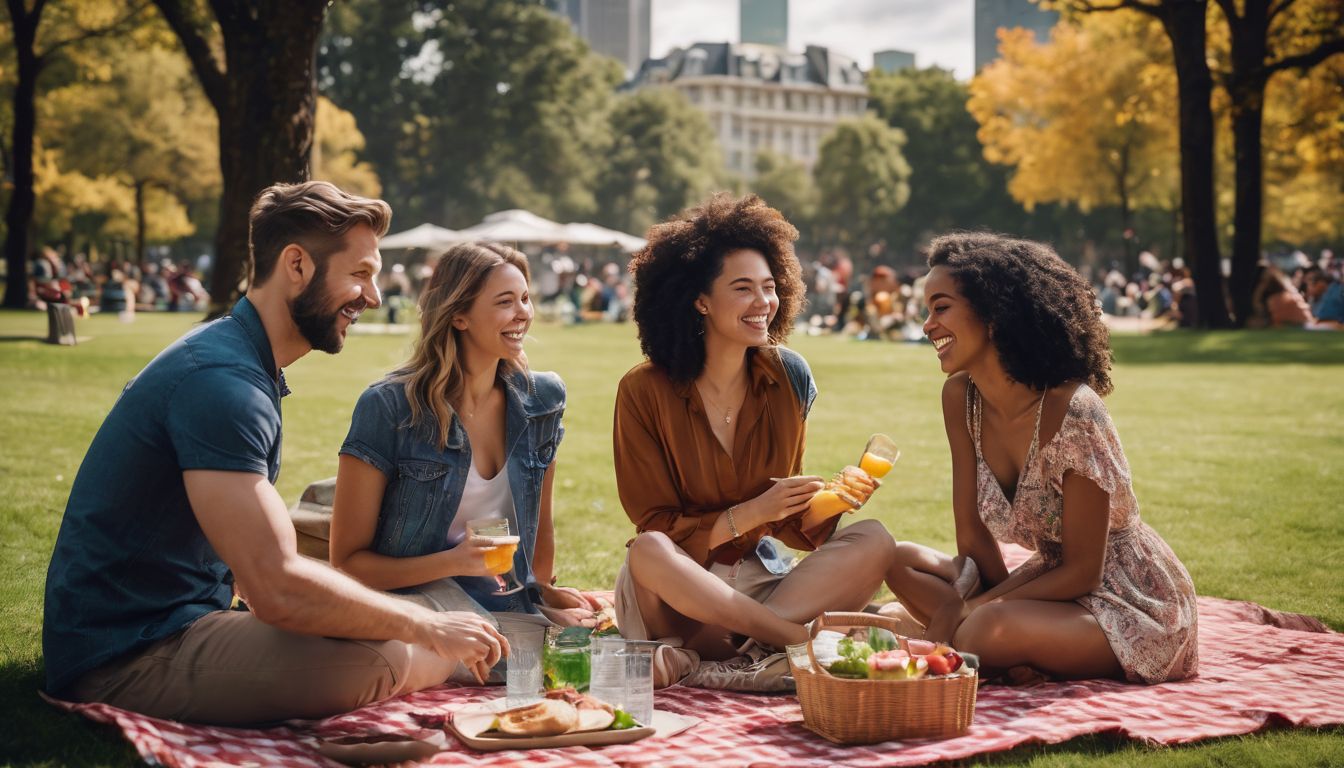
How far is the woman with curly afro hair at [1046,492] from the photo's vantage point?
484cm

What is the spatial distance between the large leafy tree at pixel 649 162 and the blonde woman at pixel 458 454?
67223 mm

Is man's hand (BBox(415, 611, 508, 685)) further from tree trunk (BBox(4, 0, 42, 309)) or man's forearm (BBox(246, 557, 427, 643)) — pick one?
tree trunk (BBox(4, 0, 42, 309))

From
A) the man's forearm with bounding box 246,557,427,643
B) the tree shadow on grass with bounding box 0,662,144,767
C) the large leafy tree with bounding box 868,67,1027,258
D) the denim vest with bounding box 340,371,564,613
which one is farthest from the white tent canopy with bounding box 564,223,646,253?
the large leafy tree with bounding box 868,67,1027,258

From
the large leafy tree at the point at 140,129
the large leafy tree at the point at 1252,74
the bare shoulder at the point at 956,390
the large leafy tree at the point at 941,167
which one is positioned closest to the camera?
the bare shoulder at the point at 956,390

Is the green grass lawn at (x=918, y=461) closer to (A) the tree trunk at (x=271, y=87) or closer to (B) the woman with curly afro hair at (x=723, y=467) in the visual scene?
(B) the woman with curly afro hair at (x=723, y=467)

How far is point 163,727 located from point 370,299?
1.45 metres

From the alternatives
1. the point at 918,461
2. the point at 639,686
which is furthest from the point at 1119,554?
the point at 918,461

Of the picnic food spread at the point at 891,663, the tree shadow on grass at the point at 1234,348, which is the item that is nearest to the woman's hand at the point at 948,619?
the picnic food spread at the point at 891,663

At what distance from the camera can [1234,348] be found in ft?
71.6

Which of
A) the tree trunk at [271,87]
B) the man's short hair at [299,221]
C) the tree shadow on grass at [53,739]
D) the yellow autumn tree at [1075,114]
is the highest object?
the yellow autumn tree at [1075,114]

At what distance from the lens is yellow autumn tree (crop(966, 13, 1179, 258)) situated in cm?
3953

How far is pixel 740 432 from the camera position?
17.8 feet

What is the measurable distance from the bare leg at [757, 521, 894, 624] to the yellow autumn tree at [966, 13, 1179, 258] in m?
34.3

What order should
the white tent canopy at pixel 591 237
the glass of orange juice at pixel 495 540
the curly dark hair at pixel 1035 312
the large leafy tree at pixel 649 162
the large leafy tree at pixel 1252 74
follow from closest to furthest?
the glass of orange juice at pixel 495 540 → the curly dark hair at pixel 1035 312 → the large leafy tree at pixel 1252 74 → the white tent canopy at pixel 591 237 → the large leafy tree at pixel 649 162
